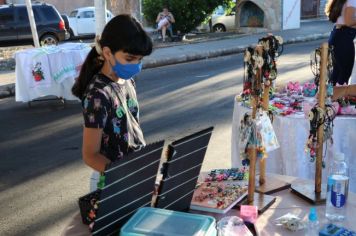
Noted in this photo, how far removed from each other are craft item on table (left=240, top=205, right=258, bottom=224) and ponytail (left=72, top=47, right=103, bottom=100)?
957mm

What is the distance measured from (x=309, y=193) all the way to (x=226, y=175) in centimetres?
48

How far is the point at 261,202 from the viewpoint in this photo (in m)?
2.31

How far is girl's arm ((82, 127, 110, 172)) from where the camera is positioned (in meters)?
2.20

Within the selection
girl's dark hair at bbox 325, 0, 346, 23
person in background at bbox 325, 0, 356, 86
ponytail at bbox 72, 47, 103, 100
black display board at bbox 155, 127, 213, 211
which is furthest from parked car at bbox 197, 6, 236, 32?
black display board at bbox 155, 127, 213, 211

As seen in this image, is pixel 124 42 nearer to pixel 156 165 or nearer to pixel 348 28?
pixel 156 165

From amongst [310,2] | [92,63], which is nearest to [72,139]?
[92,63]

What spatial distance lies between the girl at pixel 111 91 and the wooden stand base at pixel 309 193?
2.80 feet

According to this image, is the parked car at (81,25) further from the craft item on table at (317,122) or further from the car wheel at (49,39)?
the craft item on table at (317,122)

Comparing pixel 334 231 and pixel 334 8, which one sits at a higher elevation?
pixel 334 8

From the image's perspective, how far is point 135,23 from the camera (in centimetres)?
226

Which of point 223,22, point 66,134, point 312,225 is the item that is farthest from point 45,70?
point 223,22

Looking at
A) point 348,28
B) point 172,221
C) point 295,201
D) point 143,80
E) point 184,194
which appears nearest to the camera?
point 172,221

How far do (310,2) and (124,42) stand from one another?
32819 mm

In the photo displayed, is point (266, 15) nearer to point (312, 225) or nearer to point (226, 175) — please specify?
point (226, 175)
